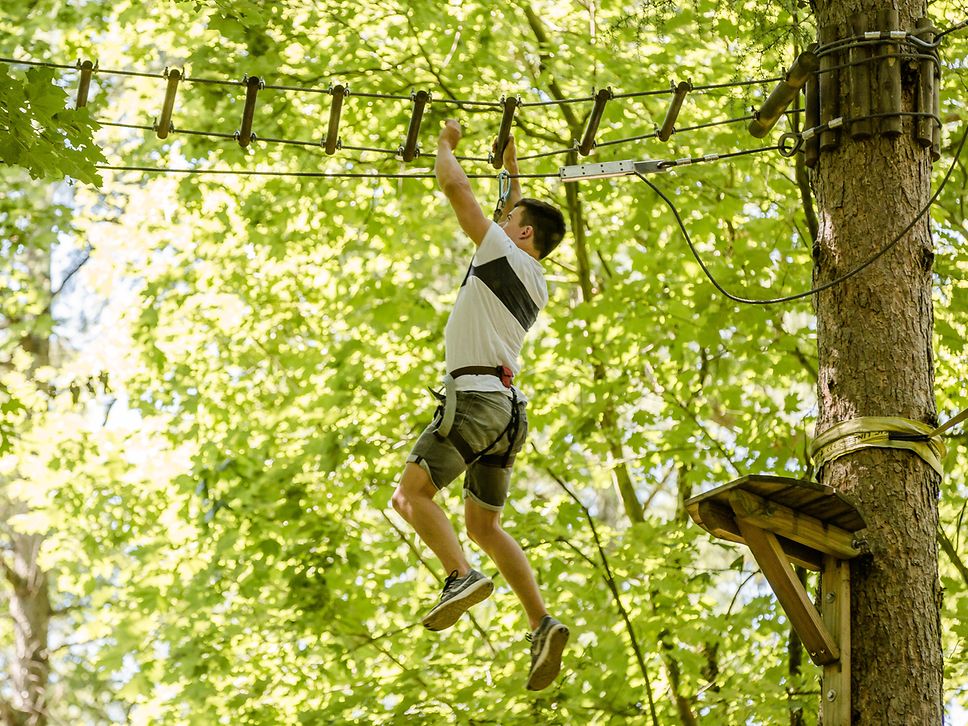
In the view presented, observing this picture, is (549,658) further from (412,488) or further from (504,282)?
(504,282)

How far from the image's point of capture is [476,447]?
4.27m

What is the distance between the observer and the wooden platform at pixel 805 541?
371 centimetres

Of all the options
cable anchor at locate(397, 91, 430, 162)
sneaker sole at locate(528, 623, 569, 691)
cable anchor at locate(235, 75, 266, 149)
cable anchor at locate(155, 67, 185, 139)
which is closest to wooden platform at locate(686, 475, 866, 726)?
sneaker sole at locate(528, 623, 569, 691)

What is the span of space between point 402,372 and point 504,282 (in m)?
4.03

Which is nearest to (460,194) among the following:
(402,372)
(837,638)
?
(837,638)

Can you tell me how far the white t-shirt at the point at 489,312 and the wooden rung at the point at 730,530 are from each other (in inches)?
36.7

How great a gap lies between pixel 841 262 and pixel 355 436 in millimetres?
4371

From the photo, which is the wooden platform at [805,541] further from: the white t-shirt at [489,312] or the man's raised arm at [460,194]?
the man's raised arm at [460,194]

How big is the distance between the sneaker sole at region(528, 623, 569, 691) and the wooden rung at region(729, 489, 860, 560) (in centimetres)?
85

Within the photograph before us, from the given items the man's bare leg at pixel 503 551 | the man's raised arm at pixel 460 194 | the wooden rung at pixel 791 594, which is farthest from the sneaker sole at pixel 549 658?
the man's raised arm at pixel 460 194

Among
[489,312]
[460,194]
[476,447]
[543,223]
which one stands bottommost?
[476,447]

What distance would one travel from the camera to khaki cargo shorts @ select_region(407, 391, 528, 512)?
4.20 meters

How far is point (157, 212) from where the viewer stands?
10742 millimetres

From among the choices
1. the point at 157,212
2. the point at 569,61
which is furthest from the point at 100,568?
the point at 569,61
